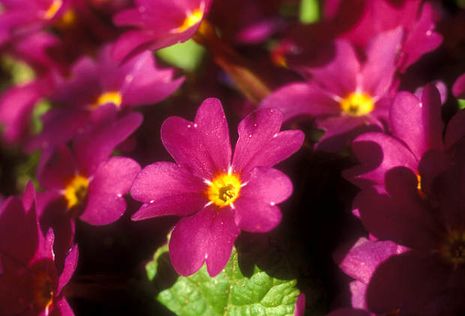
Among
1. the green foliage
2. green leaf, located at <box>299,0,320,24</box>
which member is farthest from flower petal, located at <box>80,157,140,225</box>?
the green foliage

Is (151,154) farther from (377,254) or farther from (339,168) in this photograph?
(377,254)

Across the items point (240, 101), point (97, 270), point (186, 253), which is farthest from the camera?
point (240, 101)

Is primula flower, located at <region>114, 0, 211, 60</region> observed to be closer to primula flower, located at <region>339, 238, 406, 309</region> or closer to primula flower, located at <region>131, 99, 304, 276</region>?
primula flower, located at <region>131, 99, 304, 276</region>

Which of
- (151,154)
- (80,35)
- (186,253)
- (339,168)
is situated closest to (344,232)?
(339,168)

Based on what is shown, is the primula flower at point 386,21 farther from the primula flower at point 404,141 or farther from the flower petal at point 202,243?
the flower petal at point 202,243

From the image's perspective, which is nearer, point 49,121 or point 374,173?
point 374,173

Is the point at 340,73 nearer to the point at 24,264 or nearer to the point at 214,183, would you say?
the point at 214,183

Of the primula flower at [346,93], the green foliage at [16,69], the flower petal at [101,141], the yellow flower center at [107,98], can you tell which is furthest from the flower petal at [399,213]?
the green foliage at [16,69]
